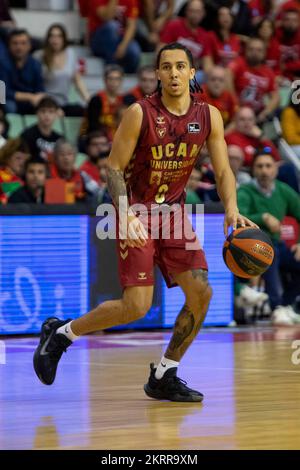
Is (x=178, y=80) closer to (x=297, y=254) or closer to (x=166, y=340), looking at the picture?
(x=166, y=340)

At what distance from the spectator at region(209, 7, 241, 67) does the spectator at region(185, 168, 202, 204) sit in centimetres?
352

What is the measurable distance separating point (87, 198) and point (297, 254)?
7.67 feet

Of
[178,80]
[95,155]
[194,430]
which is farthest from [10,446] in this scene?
[95,155]

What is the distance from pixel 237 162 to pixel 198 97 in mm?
1180

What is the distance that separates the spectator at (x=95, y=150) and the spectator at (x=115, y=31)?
2547 millimetres

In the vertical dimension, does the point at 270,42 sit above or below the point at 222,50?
above

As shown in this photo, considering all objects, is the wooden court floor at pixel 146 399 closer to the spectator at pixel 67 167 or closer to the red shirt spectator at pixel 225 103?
the spectator at pixel 67 167

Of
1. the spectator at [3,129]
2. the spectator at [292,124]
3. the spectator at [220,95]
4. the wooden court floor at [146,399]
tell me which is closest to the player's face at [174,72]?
the wooden court floor at [146,399]

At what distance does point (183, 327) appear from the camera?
820cm

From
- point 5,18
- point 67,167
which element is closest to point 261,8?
point 5,18

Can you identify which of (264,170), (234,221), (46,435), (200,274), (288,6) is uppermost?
(288,6)

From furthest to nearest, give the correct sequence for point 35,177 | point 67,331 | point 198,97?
point 198,97 → point 35,177 → point 67,331

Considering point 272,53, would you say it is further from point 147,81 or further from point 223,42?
point 147,81

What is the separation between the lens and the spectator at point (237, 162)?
14.2 metres
